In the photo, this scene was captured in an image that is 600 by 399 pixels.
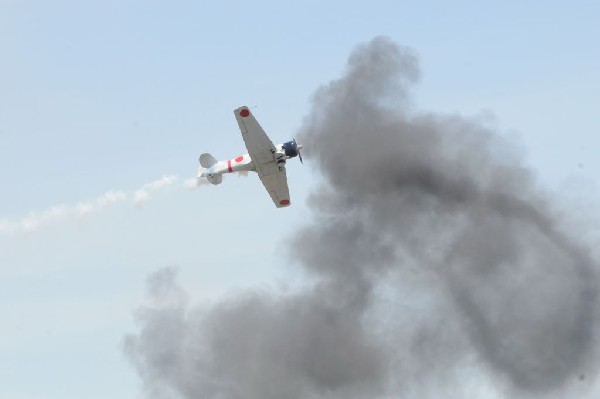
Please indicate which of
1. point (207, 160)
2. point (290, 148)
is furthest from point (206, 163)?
point (290, 148)

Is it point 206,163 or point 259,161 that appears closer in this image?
point 259,161

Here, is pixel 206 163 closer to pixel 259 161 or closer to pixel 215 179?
pixel 215 179

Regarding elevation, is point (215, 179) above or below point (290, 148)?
above

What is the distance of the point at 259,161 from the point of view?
103875 mm

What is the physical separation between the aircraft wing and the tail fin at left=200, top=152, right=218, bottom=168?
4.39 m

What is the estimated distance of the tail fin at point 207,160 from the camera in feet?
353

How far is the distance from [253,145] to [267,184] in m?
5.84

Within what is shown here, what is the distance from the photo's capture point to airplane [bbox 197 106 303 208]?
332ft

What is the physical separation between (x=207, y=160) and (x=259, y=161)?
5.86 meters

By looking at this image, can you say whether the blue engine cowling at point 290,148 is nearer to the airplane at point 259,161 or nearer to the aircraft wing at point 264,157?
the airplane at point 259,161

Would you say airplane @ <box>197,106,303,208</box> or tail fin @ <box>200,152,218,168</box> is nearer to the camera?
airplane @ <box>197,106,303,208</box>

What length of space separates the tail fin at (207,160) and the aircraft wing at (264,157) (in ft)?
14.4

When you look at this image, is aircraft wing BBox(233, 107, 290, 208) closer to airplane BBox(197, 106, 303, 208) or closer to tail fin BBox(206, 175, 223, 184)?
airplane BBox(197, 106, 303, 208)

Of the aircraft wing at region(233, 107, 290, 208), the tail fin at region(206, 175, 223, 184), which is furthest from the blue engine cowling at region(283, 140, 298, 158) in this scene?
the tail fin at region(206, 175, 223, 184)
